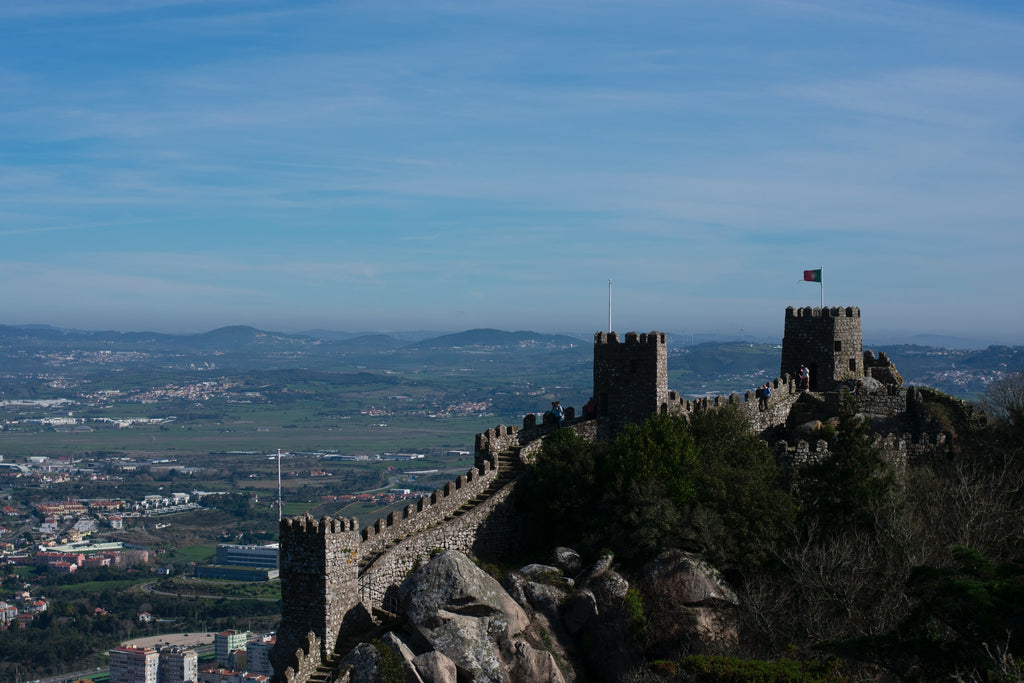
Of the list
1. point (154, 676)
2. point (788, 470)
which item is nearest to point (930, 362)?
point (154, 676)

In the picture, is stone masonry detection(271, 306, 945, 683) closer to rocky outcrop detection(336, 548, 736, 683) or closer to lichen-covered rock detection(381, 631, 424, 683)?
rocky outcrop detection(336, 548, 736, 683)

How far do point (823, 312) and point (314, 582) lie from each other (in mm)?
24392

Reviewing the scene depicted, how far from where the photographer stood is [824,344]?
152ft

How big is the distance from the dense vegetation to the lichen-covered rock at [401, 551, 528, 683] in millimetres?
4010

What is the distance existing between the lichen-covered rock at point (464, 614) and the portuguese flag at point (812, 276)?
22.4 meters

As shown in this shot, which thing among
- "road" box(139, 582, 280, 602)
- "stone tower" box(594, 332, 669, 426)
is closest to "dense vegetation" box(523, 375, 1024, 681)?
"stone tower" box(594, 332, 669, 426)

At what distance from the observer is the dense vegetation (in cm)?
3212

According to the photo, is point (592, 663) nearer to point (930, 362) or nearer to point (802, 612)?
point (802, 612)

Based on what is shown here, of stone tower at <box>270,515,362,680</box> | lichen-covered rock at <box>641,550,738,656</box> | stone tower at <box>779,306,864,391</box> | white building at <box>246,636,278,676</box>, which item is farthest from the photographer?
white building at <box>246,636,278,676</box>

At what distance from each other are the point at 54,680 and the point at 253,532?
203ft

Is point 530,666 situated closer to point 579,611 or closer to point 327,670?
point 579,611

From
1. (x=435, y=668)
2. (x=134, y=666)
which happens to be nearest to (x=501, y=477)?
(x=435, y=668)

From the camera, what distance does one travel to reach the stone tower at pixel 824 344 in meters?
46.3

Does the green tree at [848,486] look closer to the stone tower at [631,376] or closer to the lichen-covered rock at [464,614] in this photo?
the stone tower at [631,376]
